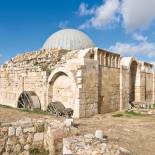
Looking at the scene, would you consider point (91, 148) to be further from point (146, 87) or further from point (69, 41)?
point (146, 87)

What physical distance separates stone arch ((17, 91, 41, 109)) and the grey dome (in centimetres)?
631

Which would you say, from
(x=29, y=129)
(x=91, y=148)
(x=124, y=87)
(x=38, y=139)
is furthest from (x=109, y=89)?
(x=91, y=148)

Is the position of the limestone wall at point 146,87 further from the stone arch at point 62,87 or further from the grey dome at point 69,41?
the stone arch at point 62,87

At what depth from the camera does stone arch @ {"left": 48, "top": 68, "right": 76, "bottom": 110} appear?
1313 cm

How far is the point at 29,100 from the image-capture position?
49.7 feet

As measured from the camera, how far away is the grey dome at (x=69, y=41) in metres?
20.6

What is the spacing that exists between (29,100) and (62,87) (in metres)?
2.76

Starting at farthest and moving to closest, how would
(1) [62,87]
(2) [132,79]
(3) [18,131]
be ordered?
(2) [132,79] → (1) [62,87] → (3) [18,131]

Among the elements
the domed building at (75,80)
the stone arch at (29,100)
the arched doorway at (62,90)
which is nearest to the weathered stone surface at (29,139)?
the domed building at (75,80)

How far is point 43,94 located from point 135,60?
858 centimetres

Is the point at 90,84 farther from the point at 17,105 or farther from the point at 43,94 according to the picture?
the point at 17,105

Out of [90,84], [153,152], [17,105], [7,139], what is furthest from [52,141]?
[17,105]

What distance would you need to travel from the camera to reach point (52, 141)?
5.82 metres

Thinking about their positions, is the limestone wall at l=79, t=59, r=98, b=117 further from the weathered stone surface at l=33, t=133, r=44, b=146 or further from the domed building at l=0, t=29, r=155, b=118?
the weathered stone surface at l=33, t=133, r=44, b=146
